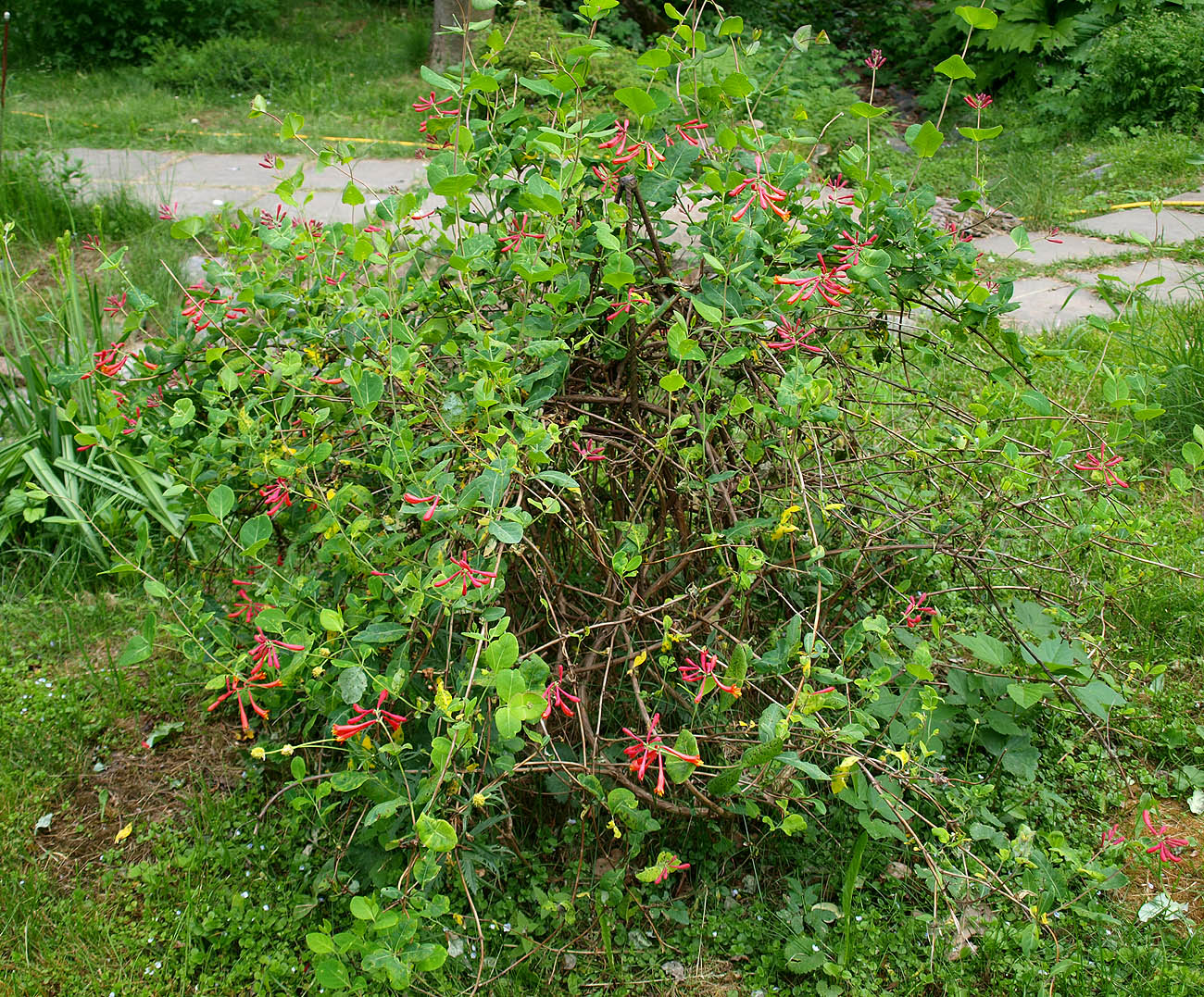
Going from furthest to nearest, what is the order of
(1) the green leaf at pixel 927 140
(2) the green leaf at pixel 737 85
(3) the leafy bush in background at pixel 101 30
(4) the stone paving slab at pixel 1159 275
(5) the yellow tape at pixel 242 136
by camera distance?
(3) the leafy bush in background at pixel 101 30, (5) the yellow tape at pixel 242 136, (4) the stone paving slab at pixel 1159 275, (1) the green leaf at pixel 927 140, (2) the green leaf at pixel 737 85

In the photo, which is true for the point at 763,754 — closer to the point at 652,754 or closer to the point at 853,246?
the point at 652,754

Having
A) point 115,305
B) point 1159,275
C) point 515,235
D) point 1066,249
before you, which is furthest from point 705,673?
point 1066,249

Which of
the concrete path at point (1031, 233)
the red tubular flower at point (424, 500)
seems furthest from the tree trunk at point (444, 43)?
the red tubular flower at point (424, 500)

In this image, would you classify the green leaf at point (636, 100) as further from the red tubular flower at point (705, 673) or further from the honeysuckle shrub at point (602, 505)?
the red tubular flower at point (705, 673)

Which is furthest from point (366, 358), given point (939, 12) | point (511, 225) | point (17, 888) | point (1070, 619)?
point (939, 12)

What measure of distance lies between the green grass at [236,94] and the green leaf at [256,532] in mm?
5923

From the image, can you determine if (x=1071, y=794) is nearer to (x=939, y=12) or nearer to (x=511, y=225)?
(x=511, y=225)

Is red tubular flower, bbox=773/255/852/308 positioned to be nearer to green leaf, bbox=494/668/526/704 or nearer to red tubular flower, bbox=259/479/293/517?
green leaf, bbox=494/668/526/704

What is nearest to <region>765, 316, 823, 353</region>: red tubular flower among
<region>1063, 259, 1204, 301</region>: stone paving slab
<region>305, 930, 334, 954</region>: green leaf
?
<region>305, 930, 334, 954</region>: green leaf

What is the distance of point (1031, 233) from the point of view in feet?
17.5

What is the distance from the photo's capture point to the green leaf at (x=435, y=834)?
1383 millimetres

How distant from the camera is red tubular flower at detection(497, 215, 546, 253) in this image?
6.30ft

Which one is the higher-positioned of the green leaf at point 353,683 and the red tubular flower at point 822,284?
the red tubular flower at point 822,284

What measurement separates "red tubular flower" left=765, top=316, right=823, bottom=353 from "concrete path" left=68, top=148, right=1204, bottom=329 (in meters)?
1.43
